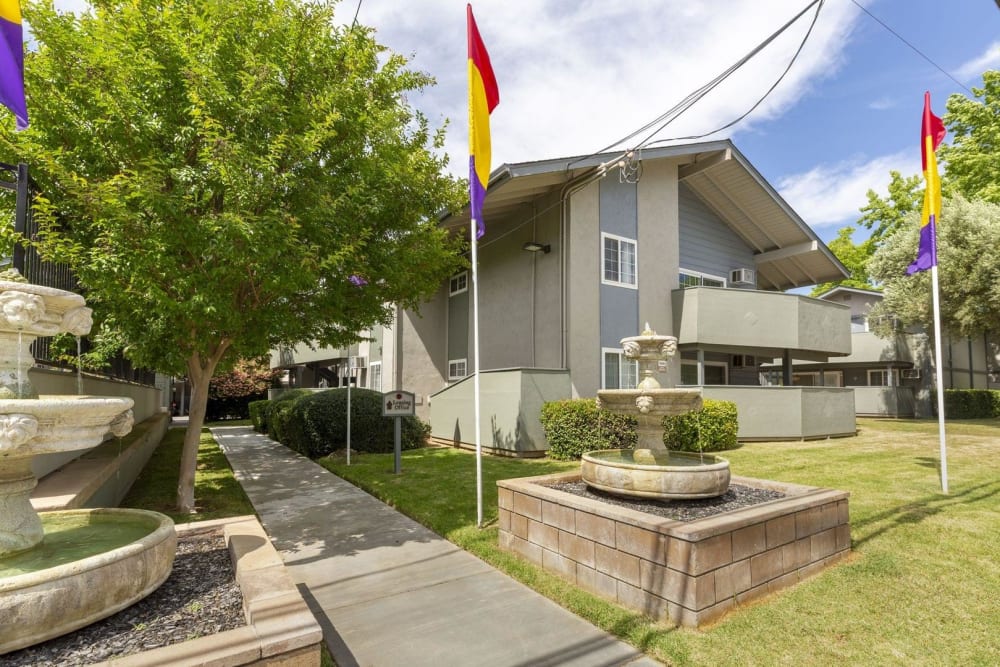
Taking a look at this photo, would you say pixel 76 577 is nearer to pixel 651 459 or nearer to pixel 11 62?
pixel 11 62

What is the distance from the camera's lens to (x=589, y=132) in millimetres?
11398

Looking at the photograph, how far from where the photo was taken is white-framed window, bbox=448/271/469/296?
17.6 metres

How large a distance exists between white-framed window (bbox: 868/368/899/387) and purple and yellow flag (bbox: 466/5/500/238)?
26.8 meters

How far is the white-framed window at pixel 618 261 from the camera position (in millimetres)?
14328

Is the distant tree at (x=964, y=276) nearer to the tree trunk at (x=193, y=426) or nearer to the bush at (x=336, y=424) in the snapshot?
the bush at (x=336, y=424)

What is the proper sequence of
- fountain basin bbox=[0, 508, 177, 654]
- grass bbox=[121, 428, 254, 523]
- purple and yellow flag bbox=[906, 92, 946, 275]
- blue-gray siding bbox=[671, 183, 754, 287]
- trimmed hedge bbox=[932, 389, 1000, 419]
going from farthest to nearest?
trimmed hedge bbox=[932, 389, 1000, 419], blue-gray siding bbox=[671, 183, 754, 287], purple and yellow flag bbox=[906, 92, 946, 275], grass bbox=[121, 428, 254, 523], fountain basin bbox=[0, 508, 177, 654]

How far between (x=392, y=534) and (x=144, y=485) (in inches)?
235

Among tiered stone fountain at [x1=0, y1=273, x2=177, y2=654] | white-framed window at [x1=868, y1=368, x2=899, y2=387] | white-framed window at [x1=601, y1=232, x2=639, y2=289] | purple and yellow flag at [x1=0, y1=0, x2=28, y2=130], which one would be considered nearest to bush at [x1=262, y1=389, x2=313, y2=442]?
white-framed window at [x1=601, y1=232, x2=639, y2=289]

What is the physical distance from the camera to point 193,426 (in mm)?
7633

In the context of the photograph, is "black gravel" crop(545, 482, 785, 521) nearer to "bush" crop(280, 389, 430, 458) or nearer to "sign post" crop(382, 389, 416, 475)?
"sign post" crop(382, 389, 416, 475)

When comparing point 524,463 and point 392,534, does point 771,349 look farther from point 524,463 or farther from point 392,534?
point 392,534

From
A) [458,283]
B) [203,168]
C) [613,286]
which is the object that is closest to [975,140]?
[613,286]

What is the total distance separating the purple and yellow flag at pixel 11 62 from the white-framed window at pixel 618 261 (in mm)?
12069

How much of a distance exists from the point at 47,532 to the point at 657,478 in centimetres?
511
